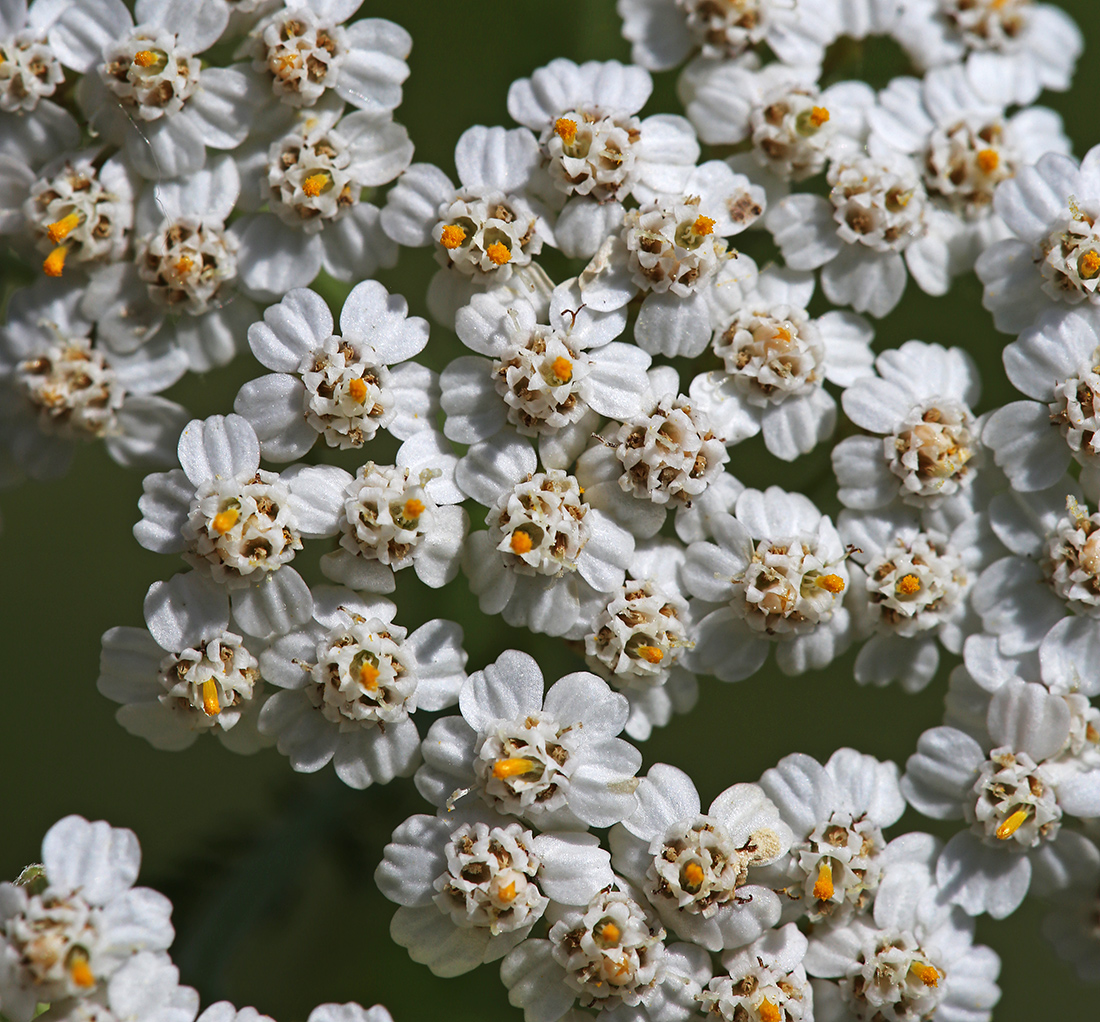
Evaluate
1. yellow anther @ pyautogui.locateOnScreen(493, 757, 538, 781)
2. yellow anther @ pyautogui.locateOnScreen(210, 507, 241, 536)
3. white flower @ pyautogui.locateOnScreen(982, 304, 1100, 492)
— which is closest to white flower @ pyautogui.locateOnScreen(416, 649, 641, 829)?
yellow anther @ pyautogui.locateOnScreen(493, 757, 538, 781)

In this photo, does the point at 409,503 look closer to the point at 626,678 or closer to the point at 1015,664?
the point at 626,678

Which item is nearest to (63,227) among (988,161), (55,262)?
(55,262)

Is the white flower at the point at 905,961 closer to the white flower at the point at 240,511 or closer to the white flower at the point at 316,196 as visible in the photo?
the white flower at the point at 240,511

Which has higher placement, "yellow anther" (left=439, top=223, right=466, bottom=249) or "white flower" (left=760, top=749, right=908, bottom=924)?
"yellow anther" (left=439, top=223, right=466, bottom=249)

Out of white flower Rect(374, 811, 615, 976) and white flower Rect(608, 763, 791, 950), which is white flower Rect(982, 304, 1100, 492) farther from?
white flower Rect(374, 811, 615, 976)

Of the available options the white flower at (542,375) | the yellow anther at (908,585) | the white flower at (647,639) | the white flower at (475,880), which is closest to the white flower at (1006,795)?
the yellow anther at (908,585)
